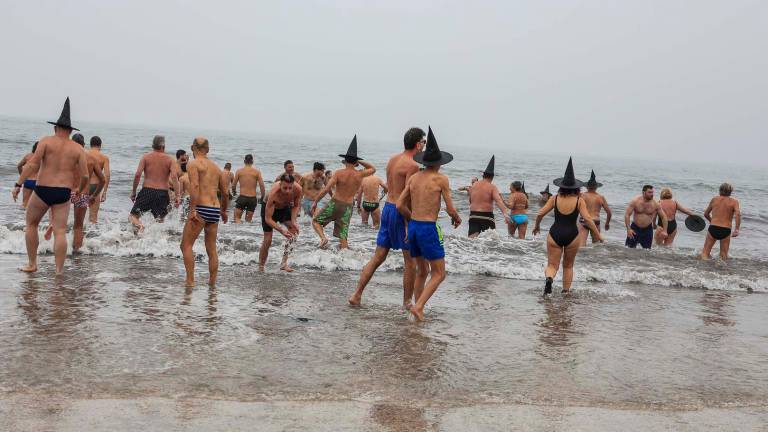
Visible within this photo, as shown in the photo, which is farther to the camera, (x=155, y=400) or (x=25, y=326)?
(x=25, y=326)

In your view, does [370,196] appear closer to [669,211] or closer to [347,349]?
[669,211]

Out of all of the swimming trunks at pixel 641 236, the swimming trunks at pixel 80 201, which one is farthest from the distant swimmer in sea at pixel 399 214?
the swimming trunks at pixel 641 236

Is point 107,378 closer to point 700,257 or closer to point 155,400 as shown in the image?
point 155,400

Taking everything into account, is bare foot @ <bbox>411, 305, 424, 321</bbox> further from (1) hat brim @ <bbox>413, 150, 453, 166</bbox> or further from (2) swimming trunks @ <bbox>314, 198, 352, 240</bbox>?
(2) swimming trunks @ <bbox>314, 198, 352, 240</bbox>

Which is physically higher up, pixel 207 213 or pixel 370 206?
pixel 207 213

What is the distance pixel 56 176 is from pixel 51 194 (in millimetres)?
221

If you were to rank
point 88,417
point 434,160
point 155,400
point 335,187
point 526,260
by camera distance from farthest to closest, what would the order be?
1. point 526,260
2. point 335,187
3. point 434,160
4. point 155,400
5. point 88,417

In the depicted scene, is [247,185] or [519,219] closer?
[519,219]

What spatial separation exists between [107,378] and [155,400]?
23.4 inches

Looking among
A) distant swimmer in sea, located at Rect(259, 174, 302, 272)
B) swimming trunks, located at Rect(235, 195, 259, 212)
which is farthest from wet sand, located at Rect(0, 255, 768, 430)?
swimming trunks, located at Rect(235, 195, 259, 212)

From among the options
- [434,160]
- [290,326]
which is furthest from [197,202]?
[434,160]

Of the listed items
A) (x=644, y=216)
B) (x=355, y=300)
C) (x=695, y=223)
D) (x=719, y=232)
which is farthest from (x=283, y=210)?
(x=695, y=223)

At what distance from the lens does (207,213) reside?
26.9 ft

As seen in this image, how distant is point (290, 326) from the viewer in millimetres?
6703
